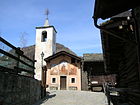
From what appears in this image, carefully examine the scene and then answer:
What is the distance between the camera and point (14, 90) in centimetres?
775

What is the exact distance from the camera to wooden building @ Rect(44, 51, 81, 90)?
26734 mm

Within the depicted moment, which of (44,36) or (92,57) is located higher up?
(44,36)

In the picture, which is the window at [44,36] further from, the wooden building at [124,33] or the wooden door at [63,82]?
the wooden building at [124,33]

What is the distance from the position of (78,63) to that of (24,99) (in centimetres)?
1846

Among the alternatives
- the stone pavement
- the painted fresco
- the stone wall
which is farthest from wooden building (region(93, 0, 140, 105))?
the painted fresco

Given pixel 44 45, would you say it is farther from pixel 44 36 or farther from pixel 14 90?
pixel 14 90

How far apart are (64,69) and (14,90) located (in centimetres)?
1974

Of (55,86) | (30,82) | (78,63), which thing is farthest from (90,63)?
(30,82)

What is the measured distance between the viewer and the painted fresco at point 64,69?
27253 mm

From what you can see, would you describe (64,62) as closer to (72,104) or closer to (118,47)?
(72,104)

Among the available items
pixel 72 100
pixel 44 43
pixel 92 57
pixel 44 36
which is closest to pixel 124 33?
pixel 72 100

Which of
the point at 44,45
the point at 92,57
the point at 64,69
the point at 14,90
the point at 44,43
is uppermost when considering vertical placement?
the point at 44,43

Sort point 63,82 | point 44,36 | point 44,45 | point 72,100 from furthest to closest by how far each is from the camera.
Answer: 1. point 44,36
2. point 44,45
3. point 63,82
4. point 72,100

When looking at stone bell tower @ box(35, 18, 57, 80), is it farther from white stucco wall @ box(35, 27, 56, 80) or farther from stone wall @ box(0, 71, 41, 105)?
stone wall @ box(0, 71, 41, 105)
